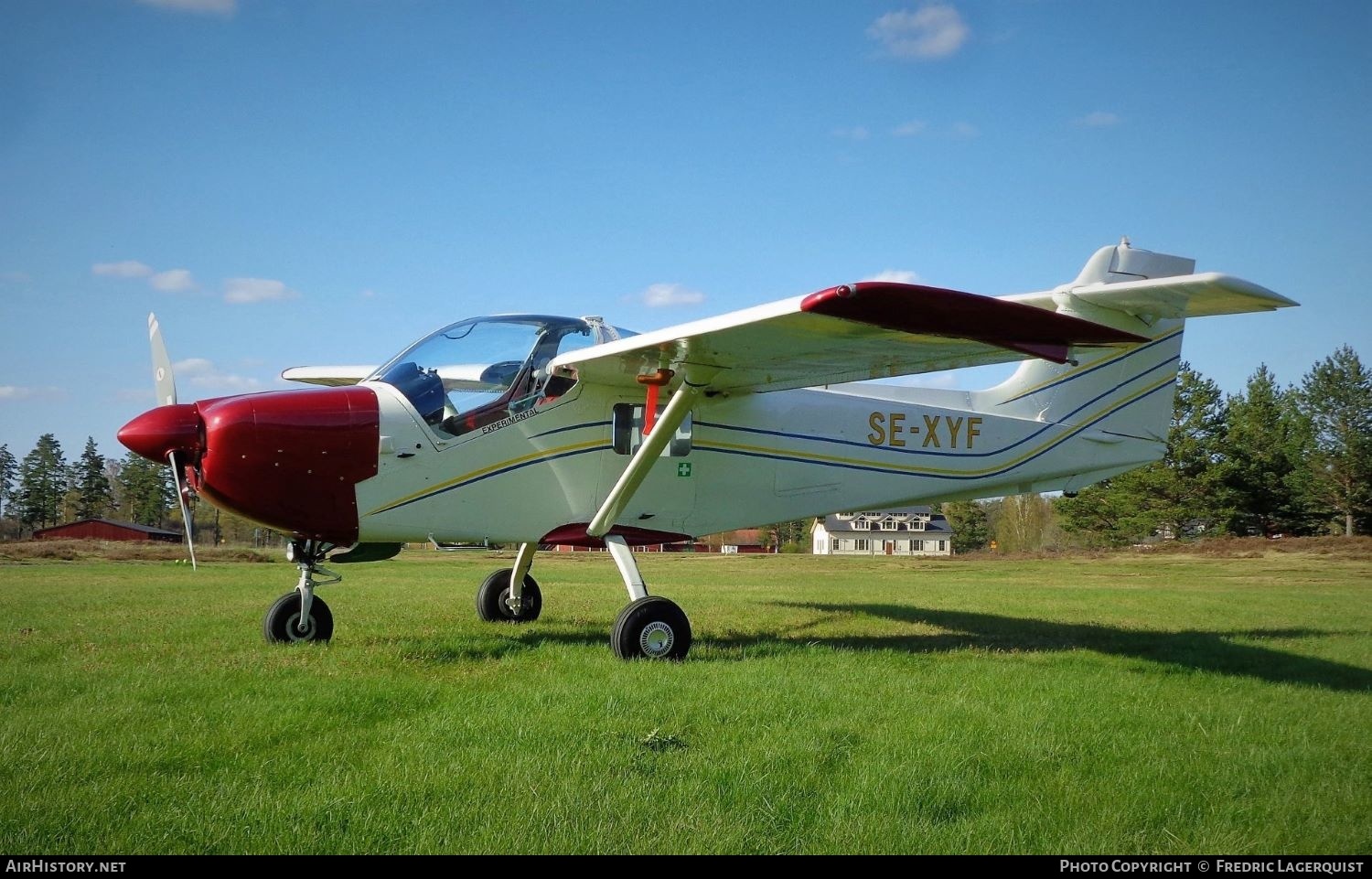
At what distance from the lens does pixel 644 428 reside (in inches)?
310

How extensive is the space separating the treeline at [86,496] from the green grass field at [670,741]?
78047 mm

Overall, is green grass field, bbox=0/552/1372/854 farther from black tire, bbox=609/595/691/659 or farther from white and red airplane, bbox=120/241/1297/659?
white and red airplane, bbox=120/241/1297/659

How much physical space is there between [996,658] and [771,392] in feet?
10.7

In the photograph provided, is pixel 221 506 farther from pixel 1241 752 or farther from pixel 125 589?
pixel 125 589

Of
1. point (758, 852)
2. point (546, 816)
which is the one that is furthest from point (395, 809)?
point (758, 852)

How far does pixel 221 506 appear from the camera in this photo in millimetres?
6977

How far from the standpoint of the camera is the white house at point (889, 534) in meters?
84.6

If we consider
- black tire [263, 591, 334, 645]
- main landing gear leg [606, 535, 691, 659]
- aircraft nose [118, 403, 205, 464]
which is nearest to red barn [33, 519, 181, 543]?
black tire [263, 591, 334, 645]

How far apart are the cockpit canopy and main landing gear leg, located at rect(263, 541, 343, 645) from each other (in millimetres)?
1604

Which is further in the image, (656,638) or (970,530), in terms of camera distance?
→ (970,530)

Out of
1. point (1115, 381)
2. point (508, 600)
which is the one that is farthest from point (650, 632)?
point (1115, 381)

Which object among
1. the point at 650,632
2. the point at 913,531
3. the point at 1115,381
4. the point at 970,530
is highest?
the point at 1115,381

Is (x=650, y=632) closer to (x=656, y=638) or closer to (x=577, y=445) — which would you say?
(x=656, y=638)

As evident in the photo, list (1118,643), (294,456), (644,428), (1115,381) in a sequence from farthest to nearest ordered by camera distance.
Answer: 1. (1115,381)
2. (1118,643)
3. (644,428)
4. (294,456)
